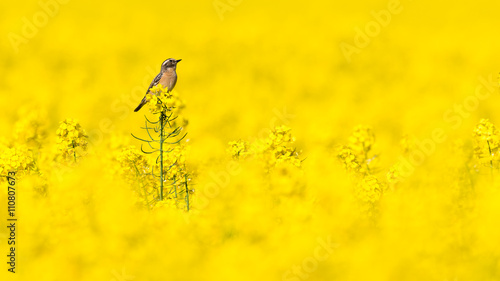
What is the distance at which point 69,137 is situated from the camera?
9.20 meters

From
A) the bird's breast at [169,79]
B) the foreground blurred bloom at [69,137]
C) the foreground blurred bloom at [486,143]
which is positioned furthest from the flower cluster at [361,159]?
the foreground blurred bloom at [69,137]

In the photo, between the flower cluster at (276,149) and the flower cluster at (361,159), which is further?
the flower cluster at (276,149)

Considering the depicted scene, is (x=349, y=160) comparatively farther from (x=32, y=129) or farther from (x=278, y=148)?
(x=32, y=129)

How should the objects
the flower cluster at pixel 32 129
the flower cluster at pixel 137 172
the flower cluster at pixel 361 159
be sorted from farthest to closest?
the flower cluster at pixel 32 129 < the flower cluster at pixel 137 172 < the flower cluster at pixel 361 159

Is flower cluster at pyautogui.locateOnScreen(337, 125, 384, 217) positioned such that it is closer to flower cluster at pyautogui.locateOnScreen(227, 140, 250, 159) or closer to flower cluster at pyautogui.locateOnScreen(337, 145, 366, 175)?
flower cluster at pyautogui.locateOnScreen(337, 145, 366, 175)

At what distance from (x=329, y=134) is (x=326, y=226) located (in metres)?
3.93

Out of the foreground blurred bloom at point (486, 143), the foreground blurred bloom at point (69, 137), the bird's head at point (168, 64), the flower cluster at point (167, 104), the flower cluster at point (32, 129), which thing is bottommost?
the foreground blurred bloom at point (486, 143)

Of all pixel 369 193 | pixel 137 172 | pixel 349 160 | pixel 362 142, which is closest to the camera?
pixel 369 193

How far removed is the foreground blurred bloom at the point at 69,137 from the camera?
9203 millimetres

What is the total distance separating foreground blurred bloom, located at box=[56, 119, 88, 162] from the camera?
30.2 ft

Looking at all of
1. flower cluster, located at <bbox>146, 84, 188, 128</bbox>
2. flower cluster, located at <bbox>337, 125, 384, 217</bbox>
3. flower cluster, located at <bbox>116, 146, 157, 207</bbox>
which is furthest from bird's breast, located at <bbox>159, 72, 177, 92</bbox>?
flower cluster, located at <bbox>337, 125, 384, 217</bbox>

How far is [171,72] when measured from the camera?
10273 millimetres

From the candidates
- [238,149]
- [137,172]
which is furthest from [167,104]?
[238,149]

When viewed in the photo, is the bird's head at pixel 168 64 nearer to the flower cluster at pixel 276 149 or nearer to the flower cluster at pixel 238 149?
the flower cluster at pixel 238 149
